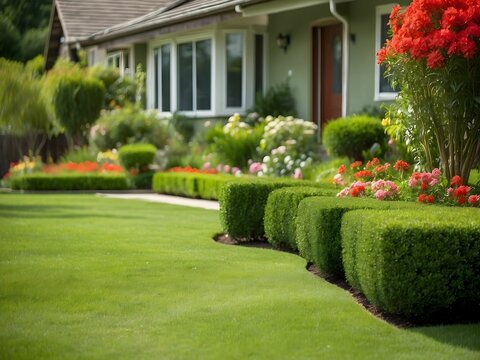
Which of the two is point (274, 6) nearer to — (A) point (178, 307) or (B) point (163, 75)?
(B) point (163, 75)

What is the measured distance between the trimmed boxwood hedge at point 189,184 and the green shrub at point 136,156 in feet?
2.63

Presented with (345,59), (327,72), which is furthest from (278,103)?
(345,59)

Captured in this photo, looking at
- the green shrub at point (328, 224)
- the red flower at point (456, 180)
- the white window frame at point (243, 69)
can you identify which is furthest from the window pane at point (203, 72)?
the green shrub at point (328, 224)

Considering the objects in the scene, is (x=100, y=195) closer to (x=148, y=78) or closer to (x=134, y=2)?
(x=148, y=78)

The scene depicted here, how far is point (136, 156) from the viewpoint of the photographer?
20.0 metres

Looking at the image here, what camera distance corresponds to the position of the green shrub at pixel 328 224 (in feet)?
27.6

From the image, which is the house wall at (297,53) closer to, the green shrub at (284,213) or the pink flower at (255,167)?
the pink flower at (255,167)

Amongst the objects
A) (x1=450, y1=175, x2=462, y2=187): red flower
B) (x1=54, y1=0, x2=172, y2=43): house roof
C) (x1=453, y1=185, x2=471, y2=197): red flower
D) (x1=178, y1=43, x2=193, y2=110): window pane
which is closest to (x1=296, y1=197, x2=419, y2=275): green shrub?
(x1=453, y1=185, x2=471, y2=197): red flower

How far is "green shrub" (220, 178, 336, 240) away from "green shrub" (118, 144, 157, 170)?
9.15 m

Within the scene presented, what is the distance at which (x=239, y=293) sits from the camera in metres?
7.92

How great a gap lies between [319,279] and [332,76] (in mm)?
11911

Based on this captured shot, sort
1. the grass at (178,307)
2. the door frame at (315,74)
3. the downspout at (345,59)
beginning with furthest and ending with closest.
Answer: the door frame at (315,74) < the downspout at (345,59) < the grass at (178,307)

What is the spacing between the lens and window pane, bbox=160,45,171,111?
25300 mm

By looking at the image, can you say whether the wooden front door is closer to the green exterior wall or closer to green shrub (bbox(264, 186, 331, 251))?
the green exterior wall
